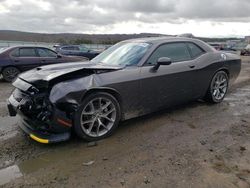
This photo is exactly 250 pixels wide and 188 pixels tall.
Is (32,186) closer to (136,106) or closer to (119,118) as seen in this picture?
(119,118)

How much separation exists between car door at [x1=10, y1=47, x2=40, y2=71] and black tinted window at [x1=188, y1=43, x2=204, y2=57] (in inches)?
267

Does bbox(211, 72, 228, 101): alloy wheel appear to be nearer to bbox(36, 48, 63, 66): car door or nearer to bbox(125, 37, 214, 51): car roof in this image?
bbox(125, 37, 214, 51): car roof

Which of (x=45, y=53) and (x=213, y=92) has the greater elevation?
(x=45, y=53)

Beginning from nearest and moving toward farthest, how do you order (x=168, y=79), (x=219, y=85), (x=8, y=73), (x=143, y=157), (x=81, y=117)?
(x=143, y=157), (x=81, y=117), (x=168, y=79), (x=219, y=85), (x=8, y=73)

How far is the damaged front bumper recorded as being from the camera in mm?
3714

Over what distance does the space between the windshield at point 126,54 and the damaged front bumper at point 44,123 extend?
1580mm

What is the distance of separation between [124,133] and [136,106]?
49 centimetres

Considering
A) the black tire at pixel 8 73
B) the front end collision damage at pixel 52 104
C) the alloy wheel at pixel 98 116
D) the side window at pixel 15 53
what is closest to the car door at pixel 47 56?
the side window at pixel 15 53

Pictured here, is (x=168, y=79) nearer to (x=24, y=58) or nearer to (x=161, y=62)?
(x=161, y=62)

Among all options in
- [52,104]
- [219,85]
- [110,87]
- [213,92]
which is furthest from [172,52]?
[52,104]

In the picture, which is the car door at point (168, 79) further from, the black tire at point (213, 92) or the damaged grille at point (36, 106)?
the damaged grille at point (36, 106)

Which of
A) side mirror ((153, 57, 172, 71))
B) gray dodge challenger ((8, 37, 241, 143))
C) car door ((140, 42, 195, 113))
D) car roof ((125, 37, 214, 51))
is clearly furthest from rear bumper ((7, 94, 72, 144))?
car roof ((125, 37, 214, 51))

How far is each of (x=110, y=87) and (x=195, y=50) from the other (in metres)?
2.50

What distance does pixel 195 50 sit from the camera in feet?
19.1
